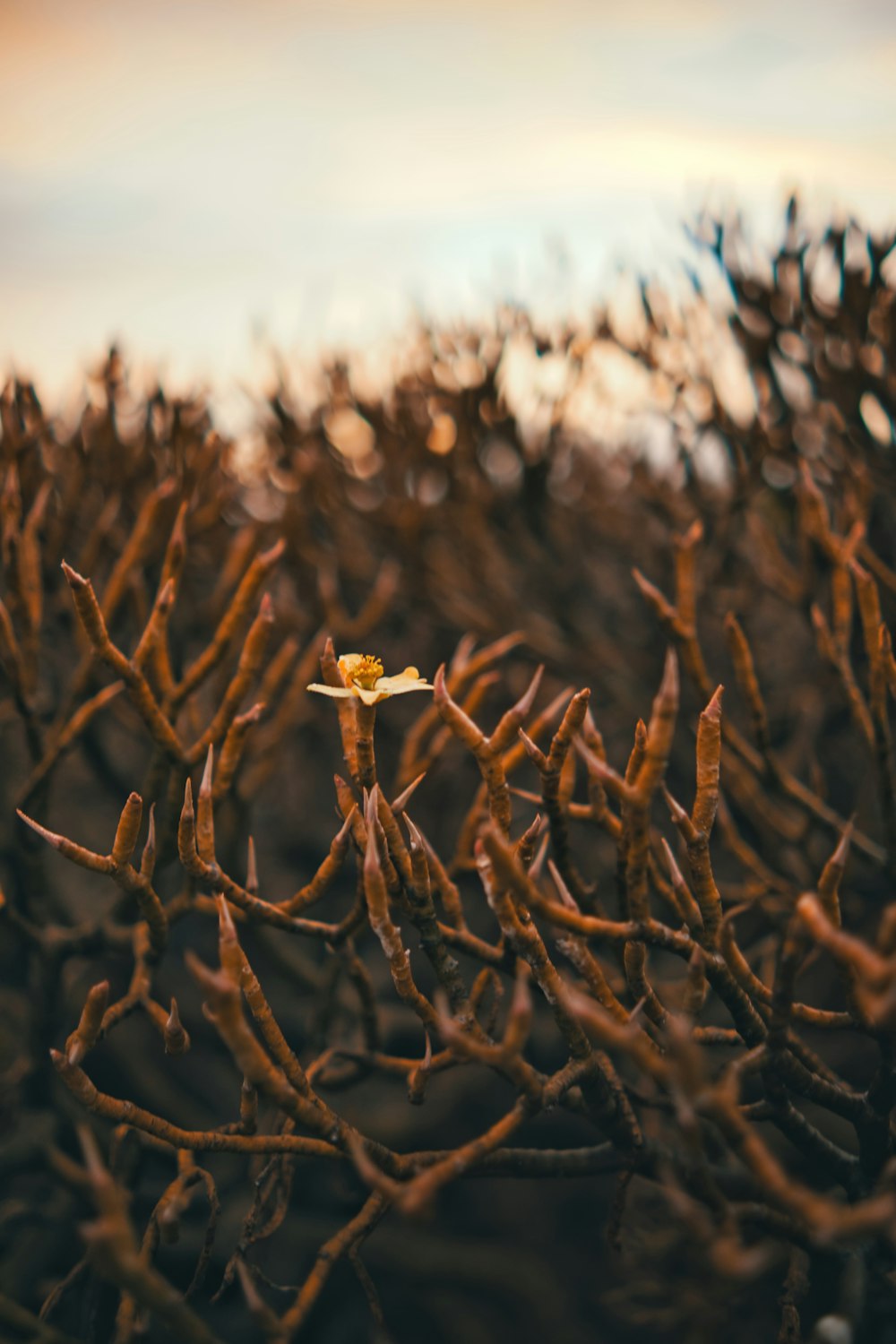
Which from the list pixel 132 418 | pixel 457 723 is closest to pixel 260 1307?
pixel 457 723

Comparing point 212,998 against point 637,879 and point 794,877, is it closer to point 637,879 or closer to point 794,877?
point 637,879

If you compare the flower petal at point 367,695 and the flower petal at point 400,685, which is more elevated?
the flower petal at point 400,685

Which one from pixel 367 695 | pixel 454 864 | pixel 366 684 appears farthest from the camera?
pixel 454 864

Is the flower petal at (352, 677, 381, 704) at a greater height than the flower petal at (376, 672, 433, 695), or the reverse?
the flower petal at (376, 672, 433, 695)

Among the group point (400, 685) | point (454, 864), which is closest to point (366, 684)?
point (400, 685)

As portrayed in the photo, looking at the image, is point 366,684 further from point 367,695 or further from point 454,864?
point 454,864
